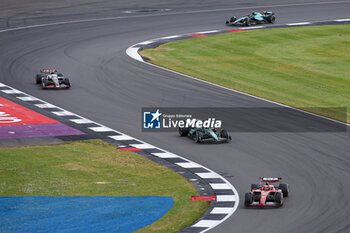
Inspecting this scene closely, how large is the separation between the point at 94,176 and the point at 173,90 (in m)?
16.0

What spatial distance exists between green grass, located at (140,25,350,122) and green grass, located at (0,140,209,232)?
1221cm

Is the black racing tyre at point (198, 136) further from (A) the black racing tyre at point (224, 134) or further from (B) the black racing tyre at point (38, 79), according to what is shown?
(B) the black racing tyre at point (38, 79)

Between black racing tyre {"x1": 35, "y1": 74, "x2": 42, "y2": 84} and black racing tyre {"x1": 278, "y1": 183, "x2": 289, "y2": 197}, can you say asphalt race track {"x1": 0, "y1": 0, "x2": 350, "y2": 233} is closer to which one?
black racing tyre {"x1": 278, "y1": 183, "x2": 289, "y2": 197}

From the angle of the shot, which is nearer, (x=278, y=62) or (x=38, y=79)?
(x=38, y=79)

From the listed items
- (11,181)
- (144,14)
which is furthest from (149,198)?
(144,14)

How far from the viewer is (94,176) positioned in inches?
1062

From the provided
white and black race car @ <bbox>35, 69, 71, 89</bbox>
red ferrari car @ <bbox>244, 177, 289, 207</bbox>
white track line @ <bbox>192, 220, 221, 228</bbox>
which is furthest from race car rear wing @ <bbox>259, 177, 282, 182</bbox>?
white and black race car @ <bbox>35, 69, 71, 89</bbox>

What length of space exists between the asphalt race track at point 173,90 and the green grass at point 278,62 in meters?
2.32

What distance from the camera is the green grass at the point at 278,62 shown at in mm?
40987

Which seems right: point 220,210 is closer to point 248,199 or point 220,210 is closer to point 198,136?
point 248,199

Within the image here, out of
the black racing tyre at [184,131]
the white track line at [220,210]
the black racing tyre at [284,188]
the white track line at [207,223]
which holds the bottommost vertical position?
the black racing tyre at [184,131]

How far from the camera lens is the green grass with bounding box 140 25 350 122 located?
4099 centimetres

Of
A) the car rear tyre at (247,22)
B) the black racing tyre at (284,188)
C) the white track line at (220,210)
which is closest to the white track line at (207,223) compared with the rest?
the white track line at (220,210)

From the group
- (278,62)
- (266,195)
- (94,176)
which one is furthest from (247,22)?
(266,195)
